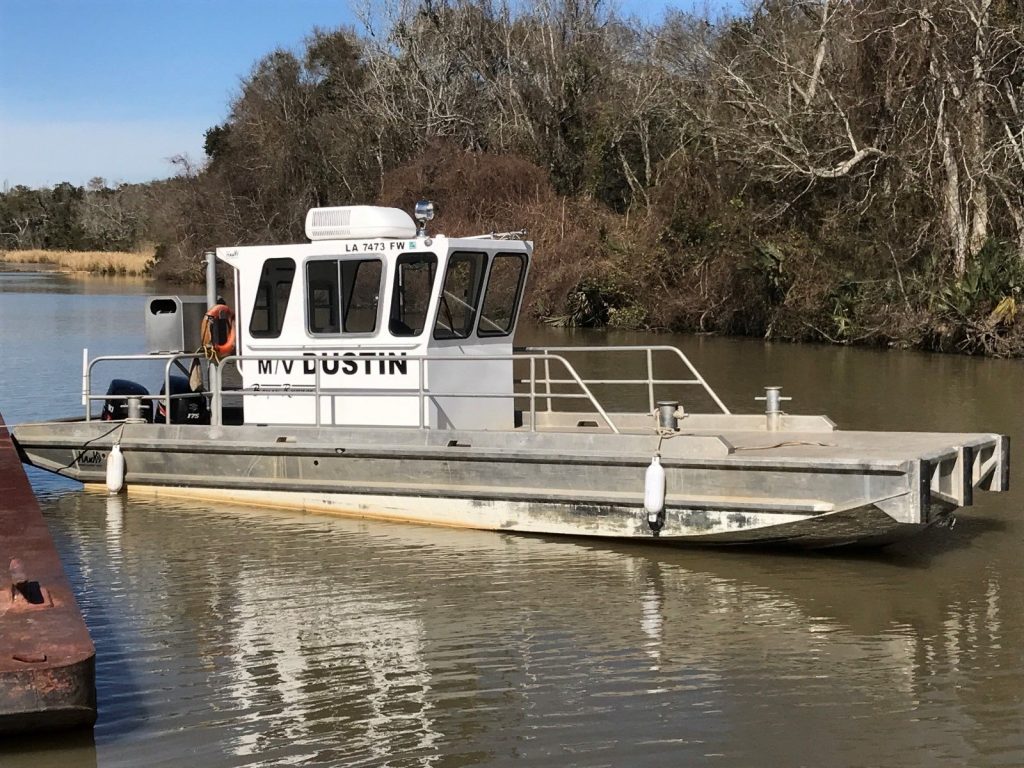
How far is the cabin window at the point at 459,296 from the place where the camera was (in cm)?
1080

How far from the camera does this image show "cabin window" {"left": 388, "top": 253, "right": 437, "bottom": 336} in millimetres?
10758

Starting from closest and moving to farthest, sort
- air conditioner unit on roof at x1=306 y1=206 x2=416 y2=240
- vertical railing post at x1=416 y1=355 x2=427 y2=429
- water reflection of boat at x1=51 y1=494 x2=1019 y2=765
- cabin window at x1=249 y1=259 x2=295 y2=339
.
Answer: water reflection of boat at x1=51 y1=494 x2=1019 y2=765
vertical railing post at x1=416 y1=355 x2=427 y2=429
air conditioner unit on roof at x1=306 y1=206 x2=416 y2=240
cabin window at x1=249 y1=259 x2=295 y2=339

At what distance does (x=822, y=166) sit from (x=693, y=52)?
11.9 m

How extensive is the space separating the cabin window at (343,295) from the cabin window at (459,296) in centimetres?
62

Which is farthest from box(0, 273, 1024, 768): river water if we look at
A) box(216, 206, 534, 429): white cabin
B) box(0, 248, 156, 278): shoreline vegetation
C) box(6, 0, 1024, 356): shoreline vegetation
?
box(0, 248, 156, 278): shoreline vegetation

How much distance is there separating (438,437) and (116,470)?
3.65m

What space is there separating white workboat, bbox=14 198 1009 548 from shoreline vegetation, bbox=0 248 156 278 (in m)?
58.6

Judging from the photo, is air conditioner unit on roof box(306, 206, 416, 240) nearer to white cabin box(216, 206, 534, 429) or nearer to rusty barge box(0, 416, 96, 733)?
white cabin box(216, 206, 534, 429)

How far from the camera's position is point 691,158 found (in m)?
35.6

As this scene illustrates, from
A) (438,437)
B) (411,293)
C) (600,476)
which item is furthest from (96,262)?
(600,476)

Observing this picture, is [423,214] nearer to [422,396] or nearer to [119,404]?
[422,396]

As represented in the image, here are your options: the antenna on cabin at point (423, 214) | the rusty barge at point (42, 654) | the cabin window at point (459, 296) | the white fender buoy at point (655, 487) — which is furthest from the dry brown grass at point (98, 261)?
the rusty barge at point (42, 654)

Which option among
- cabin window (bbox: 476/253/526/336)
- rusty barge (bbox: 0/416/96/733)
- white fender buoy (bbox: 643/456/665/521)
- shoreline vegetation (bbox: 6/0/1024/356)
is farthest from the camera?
shoreline vegetation (bbox: 6/0/1024/356)

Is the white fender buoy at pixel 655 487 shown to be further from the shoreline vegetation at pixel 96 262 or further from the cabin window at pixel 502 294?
the shoreline vegetation at pixel 96 262
